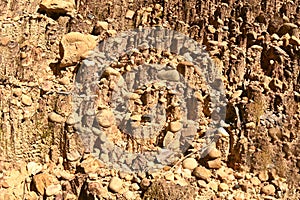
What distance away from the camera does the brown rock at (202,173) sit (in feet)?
6.51

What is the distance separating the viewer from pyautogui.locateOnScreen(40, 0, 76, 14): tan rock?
2391 millimetres

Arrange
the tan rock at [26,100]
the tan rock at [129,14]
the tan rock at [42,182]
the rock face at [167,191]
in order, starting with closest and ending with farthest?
the rock face at [167,191]
the tan rock at [42,182]
the tan rock at [26,100]
the tan rock at [129,14]

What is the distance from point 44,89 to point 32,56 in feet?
0.67

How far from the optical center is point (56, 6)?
2.39 metres

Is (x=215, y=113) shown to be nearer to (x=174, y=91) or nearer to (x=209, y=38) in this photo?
(x=174, y=91)

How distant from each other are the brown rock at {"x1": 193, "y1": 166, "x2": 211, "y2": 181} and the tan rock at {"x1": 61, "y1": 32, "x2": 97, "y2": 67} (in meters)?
0.79

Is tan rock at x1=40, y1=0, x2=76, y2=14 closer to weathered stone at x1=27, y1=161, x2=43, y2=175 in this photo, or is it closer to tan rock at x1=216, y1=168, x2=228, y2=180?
weathered stone at x1=27, y1=161, x2=43, y2=175

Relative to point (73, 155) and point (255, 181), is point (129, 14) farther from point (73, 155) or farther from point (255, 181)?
point (255, 181)

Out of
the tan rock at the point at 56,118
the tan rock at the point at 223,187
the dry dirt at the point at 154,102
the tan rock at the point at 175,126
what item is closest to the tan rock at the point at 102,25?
the dry dirt at the point at 154,102

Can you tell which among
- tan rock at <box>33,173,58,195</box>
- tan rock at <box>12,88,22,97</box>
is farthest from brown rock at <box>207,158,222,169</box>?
tan rock at <box>12,88,22,97</box>

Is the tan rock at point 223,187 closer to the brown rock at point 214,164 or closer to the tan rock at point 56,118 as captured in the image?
the brown rock at point 214,164

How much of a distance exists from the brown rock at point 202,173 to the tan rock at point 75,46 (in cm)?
79

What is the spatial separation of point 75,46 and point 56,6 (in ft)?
0.91

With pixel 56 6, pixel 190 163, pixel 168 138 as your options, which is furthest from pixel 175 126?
pixel 56 6
